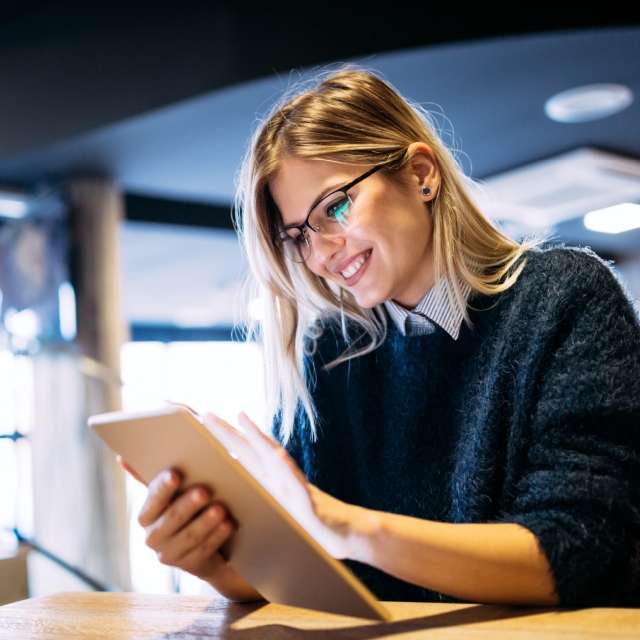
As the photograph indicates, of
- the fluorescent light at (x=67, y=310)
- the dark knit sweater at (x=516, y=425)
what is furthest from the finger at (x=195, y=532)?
the fluorescent light at (x=67, y=310)

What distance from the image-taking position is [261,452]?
1.04m

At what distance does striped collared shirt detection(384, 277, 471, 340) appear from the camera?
1.43m

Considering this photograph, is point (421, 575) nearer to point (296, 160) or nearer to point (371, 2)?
point (296, 160)

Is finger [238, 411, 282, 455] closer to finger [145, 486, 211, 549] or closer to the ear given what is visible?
finger [145, 486, 211, 549]

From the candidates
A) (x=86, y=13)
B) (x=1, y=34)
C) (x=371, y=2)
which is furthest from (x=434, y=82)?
(x=1, y=34)

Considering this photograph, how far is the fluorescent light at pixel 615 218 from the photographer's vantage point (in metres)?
6.69

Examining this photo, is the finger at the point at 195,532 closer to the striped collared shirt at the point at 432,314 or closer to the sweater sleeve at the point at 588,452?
the sweater sleeve at the point at 588,452

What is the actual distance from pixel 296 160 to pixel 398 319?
341 millimetres

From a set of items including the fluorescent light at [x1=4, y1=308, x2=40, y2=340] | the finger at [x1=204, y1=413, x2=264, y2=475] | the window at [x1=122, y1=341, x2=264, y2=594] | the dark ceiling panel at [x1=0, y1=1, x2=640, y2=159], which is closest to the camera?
the finger at [x1=204, y1=413, x2=264, y2=475]

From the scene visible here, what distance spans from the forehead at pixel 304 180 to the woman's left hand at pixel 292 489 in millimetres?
506

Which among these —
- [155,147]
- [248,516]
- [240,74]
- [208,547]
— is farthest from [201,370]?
[248,516]

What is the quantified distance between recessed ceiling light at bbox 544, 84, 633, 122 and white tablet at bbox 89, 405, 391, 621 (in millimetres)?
3651

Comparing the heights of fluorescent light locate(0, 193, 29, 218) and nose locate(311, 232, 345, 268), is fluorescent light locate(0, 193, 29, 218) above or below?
above

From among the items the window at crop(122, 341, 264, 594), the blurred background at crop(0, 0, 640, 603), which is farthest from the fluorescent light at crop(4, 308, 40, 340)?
the window at crop(122, 341, 264, 594)
